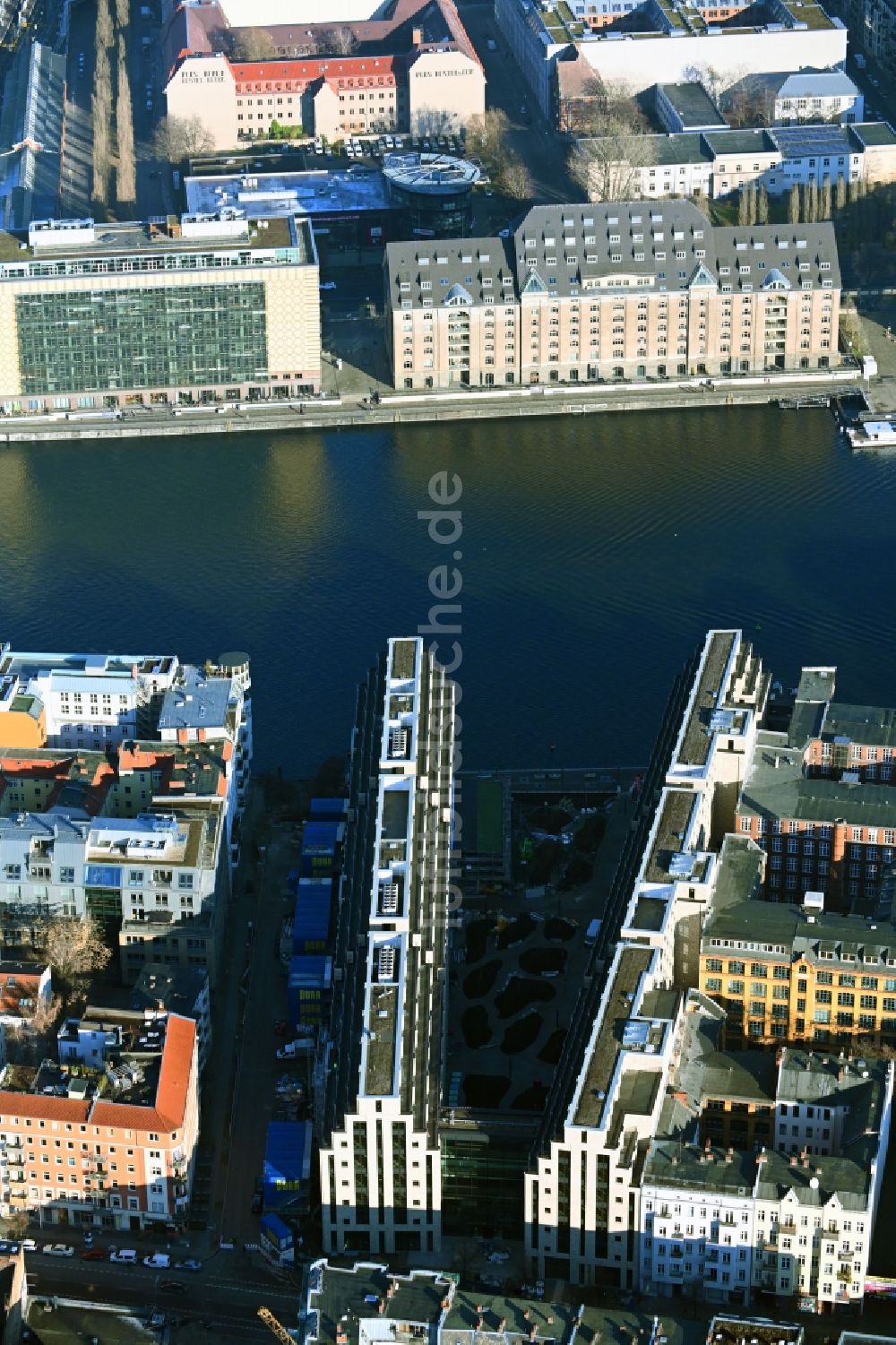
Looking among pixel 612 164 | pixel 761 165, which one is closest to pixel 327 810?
pixel 612 164

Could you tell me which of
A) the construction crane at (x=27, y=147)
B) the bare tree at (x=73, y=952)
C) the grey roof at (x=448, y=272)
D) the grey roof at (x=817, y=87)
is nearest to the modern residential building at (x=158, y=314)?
the grey roof at (x=448, y=272)

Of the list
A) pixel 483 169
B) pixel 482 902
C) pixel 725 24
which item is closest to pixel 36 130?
pixel 483 169

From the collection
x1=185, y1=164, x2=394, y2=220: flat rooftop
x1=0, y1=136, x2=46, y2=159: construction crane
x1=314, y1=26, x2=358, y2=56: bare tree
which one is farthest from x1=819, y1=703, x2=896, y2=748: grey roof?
x1=314, y1=26, x2=358, y2=56: bare tree

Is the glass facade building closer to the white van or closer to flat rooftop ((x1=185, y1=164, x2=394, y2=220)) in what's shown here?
flat rooftop ((x1=185, y1=164, x2=394, y2=220))

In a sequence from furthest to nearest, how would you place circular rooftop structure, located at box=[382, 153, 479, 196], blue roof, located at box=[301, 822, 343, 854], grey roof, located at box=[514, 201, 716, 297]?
circular rooftop structure, located at box=[382, 153, 479, 196] < grey roof, located at box=[514, 201, 716, 297] < blue roof, located at box=[301, 822, 343, 854]

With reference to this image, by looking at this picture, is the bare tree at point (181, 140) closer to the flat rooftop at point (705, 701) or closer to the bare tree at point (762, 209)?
the bare tree at point (762, 209)

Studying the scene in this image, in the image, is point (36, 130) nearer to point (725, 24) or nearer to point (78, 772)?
point (725, 24)
